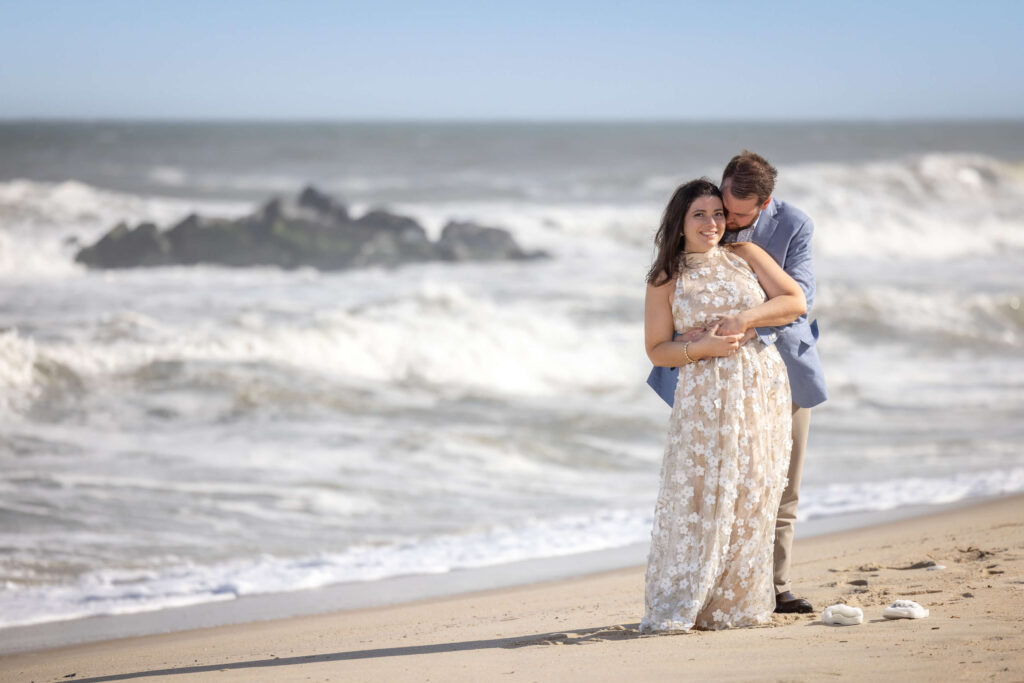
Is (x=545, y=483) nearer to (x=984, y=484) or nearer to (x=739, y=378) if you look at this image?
(x=984, y=484)

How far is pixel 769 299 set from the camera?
389 centimetres

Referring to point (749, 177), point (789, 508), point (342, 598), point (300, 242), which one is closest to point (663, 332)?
point (749, 177)

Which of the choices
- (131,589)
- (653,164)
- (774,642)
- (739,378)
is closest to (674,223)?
(739,378)

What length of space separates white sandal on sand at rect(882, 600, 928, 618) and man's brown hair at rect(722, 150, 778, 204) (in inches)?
63.3

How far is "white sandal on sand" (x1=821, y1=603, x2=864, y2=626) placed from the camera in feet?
12.5

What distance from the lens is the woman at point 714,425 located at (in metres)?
3.86

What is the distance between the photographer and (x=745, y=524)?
3.89m

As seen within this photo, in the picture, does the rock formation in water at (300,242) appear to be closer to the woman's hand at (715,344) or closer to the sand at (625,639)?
the sand at (625,639)

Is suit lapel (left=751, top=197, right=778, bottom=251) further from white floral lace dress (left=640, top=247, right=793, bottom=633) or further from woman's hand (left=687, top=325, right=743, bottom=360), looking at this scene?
woman's hand (left=687, top=325, right=743, bottom=360)

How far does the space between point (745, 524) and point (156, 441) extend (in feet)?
20.9

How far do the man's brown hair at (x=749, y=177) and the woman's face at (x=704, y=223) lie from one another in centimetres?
9

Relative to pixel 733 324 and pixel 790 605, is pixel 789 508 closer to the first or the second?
pixel 790 605

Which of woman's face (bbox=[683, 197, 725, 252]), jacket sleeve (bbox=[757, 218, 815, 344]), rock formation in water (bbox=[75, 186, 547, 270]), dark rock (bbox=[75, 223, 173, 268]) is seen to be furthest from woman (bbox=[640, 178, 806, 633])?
dark rock (bbox=[75, 223, 173, 268])

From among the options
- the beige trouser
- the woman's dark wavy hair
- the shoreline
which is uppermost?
the woman's dark wavy hair
